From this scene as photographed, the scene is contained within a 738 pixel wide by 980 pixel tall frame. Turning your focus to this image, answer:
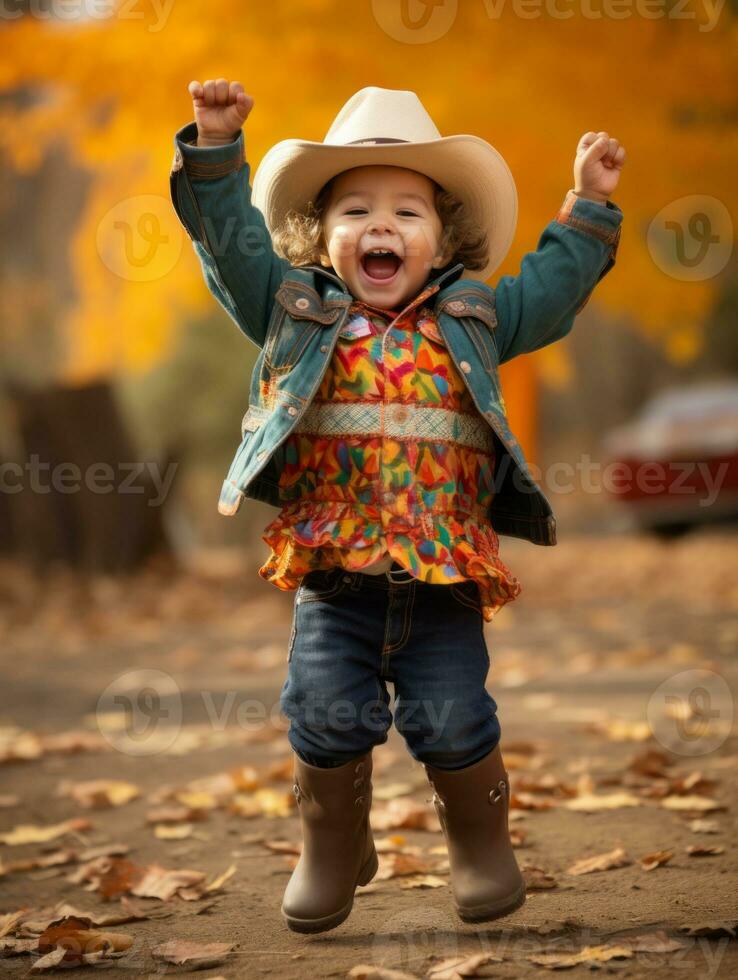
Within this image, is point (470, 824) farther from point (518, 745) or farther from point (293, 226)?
point (518, 745)

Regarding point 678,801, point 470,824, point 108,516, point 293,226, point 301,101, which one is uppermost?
point 301,101

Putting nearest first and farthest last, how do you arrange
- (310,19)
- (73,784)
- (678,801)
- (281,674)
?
(678,801) → (73,784) → (281,674) → (310,19)

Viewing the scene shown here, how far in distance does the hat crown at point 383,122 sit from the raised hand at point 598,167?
342 mm

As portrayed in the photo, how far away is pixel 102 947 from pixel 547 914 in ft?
3.21

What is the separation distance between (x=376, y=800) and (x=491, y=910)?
1.27 meters

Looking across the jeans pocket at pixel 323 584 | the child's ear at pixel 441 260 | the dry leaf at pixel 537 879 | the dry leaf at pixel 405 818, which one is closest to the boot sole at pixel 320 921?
the dry leaf at pixel 537 879

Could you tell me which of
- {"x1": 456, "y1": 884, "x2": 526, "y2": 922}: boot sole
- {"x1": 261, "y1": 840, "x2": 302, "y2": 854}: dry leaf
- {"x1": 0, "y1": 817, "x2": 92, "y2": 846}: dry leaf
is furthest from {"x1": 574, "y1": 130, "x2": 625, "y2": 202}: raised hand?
{"x1": 0, "y1": 817, "x2": 92, "y2": 846}: dry leaf

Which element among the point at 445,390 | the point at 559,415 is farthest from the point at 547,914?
the point at 559,415

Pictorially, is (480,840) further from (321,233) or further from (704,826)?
(321,233)

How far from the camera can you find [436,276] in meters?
2.77

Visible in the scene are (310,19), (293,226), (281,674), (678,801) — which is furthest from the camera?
(310,19)

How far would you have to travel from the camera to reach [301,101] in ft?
22.1

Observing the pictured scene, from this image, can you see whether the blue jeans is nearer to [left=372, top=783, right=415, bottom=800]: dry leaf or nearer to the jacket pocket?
the jacket pocket

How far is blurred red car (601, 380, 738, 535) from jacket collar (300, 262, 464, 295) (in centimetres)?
932
